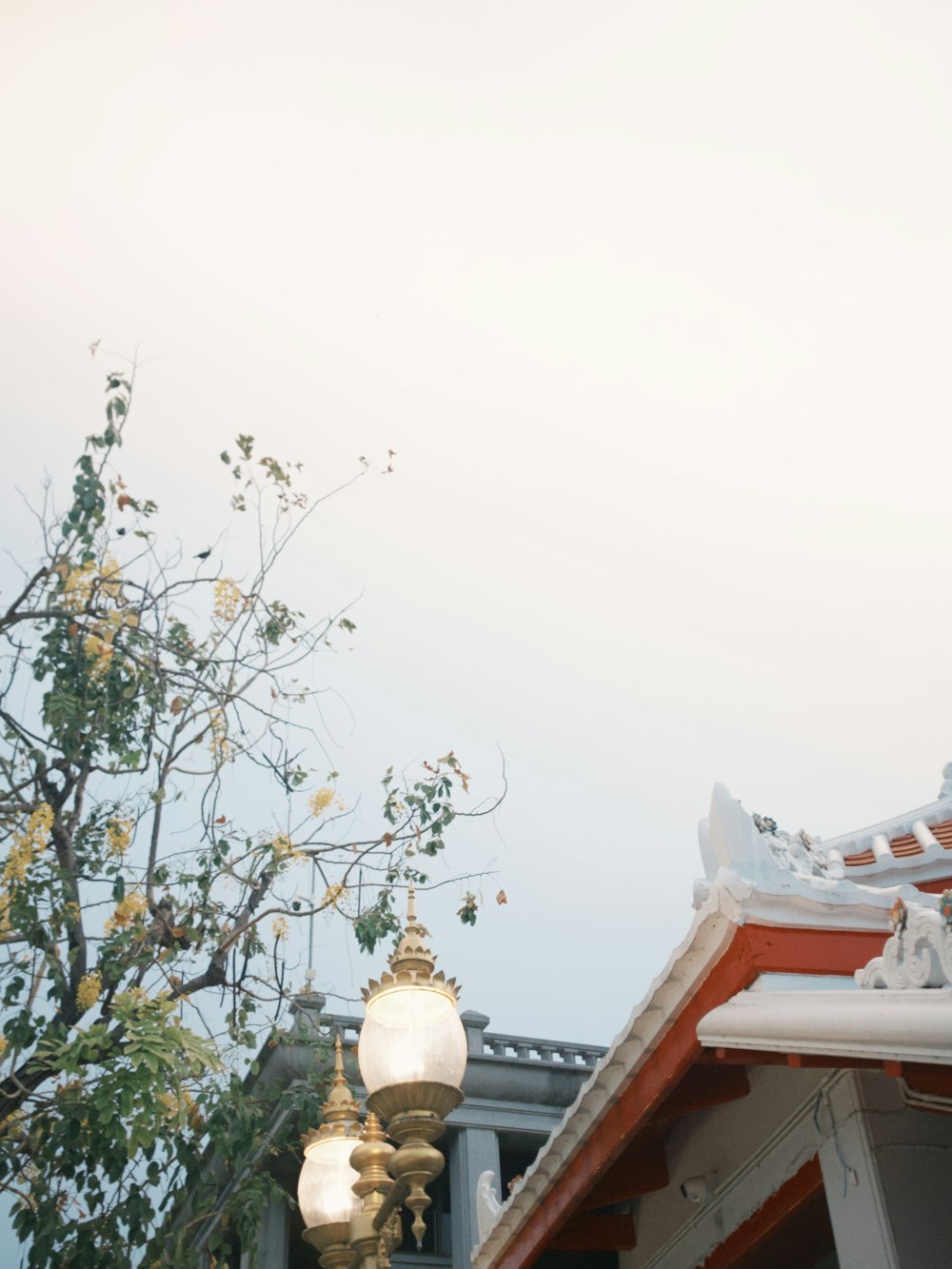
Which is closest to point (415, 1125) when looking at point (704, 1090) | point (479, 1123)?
point (704, 1090)

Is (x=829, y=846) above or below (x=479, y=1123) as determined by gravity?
below

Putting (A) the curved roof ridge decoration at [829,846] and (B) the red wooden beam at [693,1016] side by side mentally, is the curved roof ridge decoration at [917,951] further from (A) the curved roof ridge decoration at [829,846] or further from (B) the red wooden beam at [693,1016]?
(A) the curved roof ridge decoration at [829,846]

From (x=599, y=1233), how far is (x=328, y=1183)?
2.63m

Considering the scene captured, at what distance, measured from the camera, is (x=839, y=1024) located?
11.5 feet

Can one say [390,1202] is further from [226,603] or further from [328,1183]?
[226,603]

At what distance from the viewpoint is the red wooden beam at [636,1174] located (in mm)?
6043

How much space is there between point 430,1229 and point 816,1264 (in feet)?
28.1

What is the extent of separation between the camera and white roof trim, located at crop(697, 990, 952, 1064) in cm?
315

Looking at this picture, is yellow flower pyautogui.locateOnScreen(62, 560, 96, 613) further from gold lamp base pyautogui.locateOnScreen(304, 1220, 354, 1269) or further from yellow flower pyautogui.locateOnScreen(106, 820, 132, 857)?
gold lamp base pyautogui.locateOnScreen(304, 1220, 354, 1269)

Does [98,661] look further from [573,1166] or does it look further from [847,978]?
[847,978]

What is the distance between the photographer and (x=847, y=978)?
4.29m

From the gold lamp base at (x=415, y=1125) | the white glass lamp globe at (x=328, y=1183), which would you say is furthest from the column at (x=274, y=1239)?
the gold lamp base at (x=415, y=1125)

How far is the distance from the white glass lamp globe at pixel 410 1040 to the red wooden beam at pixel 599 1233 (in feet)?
10.8

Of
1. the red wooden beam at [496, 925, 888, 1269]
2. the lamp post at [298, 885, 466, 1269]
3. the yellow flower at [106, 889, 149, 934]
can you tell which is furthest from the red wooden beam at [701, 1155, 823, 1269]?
the yellow flower at [106, 889, 149, 934]
